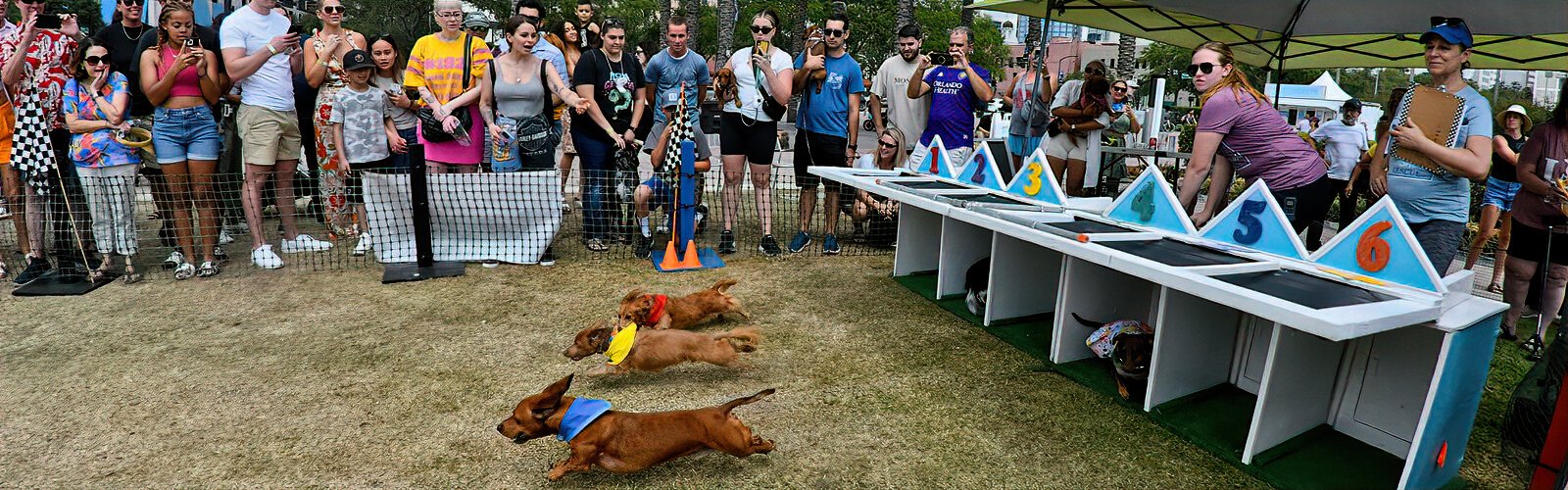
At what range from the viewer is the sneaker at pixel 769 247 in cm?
618

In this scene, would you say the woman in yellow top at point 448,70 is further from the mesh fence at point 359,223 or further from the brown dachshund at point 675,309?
the brown dachshund at point 675,309

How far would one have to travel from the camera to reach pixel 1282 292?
8.60ft

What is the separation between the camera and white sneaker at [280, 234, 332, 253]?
593 cm

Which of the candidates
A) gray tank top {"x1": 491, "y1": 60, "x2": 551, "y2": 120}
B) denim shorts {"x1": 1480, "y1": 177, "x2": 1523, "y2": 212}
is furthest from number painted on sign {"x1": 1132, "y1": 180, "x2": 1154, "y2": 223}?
gray tank top {"x1": 491, "y1": 60, "x2": 551, "y2": 120}

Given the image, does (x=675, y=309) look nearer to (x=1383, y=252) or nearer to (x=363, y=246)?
(x=1383, y=252)

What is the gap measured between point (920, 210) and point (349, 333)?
3497 mm

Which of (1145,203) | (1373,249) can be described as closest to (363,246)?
(1145,203)

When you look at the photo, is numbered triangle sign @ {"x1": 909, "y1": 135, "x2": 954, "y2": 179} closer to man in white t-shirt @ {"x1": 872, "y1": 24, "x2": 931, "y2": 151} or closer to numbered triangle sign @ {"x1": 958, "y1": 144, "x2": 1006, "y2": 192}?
numbered triangle sign @ {"x1": 958, "y1": 144, "x2": 1006, "y2": 192}

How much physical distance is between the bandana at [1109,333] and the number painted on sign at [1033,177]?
1290mm

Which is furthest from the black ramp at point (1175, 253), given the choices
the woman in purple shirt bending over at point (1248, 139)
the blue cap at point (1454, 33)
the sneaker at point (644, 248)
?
the sneaker at point (644, 248)

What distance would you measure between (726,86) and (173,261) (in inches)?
155

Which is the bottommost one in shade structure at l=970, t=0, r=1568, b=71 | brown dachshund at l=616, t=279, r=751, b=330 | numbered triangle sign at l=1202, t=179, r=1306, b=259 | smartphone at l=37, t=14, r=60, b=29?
brown dachshund at l=616, t=279, r=751, b=330

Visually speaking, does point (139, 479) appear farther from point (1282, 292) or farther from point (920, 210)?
point (920, 210)

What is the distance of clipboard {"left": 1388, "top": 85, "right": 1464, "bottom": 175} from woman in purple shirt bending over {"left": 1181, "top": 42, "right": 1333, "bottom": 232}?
0.39m
